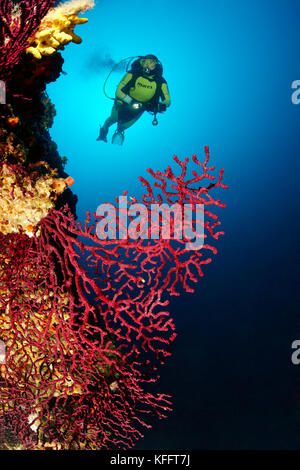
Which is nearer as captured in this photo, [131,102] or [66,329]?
[66,329]

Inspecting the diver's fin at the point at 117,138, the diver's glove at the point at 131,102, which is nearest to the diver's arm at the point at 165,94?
the diver's glove at the point at 131,102

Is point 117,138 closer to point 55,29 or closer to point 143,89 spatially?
point 143,89

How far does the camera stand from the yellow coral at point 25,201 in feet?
9.98

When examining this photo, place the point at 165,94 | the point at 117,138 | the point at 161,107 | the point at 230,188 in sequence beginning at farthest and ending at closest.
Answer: the point at 230,188
the point at 117,138
the point at 161,107
the point at 165,94

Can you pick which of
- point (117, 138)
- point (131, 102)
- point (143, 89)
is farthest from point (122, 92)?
point (117, 138)

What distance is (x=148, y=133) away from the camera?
4178 inches

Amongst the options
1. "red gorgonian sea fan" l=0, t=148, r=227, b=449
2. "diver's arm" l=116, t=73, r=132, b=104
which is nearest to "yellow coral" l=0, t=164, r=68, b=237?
"red gorgonian sea fan" l=0, t=148, r=227, b=449

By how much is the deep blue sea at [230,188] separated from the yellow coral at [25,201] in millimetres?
2841

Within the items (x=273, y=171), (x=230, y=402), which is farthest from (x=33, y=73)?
(x=273, y=171)

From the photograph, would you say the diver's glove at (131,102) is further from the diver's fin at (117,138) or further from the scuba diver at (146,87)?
the diver's fin at (117,138)

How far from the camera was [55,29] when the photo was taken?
3.36 metres

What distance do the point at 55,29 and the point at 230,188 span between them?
60374 millimetres

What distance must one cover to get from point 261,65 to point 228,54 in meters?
14.1

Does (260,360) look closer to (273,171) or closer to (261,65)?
(273,171)
